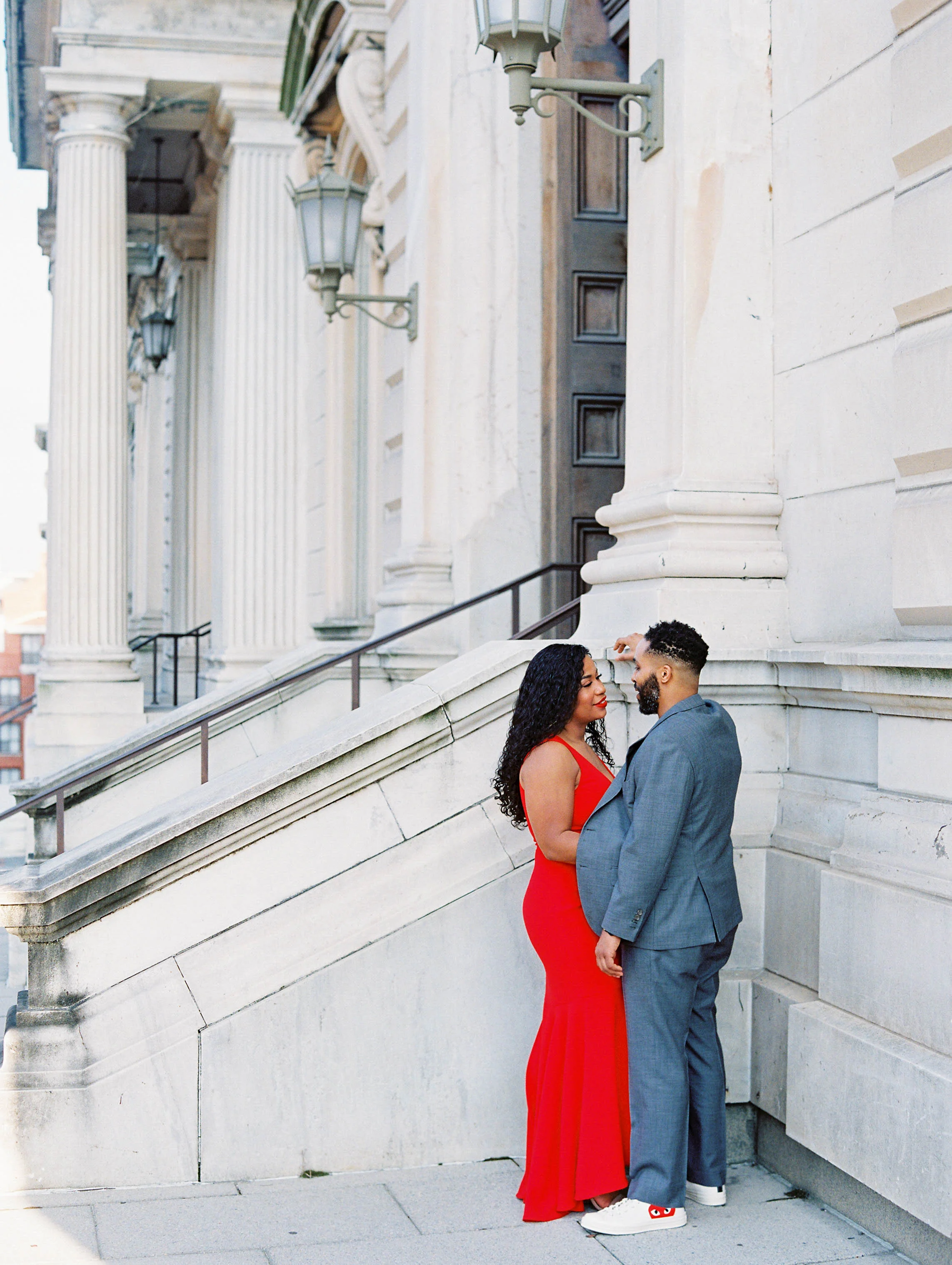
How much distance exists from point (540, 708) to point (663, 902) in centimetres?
69

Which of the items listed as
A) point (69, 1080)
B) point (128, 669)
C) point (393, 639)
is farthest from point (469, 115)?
point (128, 669)

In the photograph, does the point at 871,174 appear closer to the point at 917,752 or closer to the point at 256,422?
the point at 917,752

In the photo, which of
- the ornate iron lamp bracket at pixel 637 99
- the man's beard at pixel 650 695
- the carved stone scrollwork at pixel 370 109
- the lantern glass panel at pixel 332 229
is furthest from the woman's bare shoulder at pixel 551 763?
the carved stone scrollwork at pixel 370 109

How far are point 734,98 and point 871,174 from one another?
87 cm

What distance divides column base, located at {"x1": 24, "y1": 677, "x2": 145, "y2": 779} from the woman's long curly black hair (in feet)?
30.3

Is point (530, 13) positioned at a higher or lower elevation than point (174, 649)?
higher

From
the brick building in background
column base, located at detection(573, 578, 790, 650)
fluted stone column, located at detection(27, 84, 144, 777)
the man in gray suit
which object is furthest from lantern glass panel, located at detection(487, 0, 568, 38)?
the brick building in background

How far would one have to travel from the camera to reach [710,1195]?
451cm

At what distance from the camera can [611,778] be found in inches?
181

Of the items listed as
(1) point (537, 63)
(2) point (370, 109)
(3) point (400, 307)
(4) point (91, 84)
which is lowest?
(3) point (400, 307)

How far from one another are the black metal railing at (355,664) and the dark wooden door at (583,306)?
440 mm

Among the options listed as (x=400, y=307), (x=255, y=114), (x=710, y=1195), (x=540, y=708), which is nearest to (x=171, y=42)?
(x=255, y=114)

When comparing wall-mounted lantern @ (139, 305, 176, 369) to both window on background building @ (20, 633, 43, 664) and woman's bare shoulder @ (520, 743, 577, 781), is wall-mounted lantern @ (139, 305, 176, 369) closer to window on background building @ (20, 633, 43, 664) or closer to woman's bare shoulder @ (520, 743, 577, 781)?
woman's bare shoulder @ (520, 743, 577, 781)

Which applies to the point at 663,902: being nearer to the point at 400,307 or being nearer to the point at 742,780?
the point at 742,780
